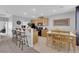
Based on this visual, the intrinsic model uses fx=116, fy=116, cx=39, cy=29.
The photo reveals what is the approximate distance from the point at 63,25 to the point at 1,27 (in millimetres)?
7636

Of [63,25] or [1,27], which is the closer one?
[63,25]

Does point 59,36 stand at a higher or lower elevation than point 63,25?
lower

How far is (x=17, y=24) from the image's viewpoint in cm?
1239

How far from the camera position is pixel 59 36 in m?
6.09
